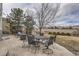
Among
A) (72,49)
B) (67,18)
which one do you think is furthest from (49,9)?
(72,49)

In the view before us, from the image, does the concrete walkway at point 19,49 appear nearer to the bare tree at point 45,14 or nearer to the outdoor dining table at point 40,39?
the outdoor dining table at point 40,39

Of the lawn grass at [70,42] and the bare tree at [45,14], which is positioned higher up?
the bare tree at [45,14]

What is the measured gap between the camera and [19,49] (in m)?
1.50

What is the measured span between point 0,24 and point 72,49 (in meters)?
0.74

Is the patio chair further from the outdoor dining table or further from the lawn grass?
the lawn grass

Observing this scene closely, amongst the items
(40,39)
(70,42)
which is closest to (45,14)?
(40,39)

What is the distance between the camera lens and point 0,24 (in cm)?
149

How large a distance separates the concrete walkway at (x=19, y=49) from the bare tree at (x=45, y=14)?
0.74 feet

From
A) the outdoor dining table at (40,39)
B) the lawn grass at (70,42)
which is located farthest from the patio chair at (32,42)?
the lawn grass at (70,42)

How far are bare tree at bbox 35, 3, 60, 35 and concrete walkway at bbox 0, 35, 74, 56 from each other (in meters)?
0.23

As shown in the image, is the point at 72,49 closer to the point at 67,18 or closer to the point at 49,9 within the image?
the point at 67,18

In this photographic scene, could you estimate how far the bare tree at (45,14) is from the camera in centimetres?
151

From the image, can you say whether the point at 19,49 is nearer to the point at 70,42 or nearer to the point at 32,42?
the point at 32,42

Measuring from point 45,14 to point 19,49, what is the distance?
0.43 m
